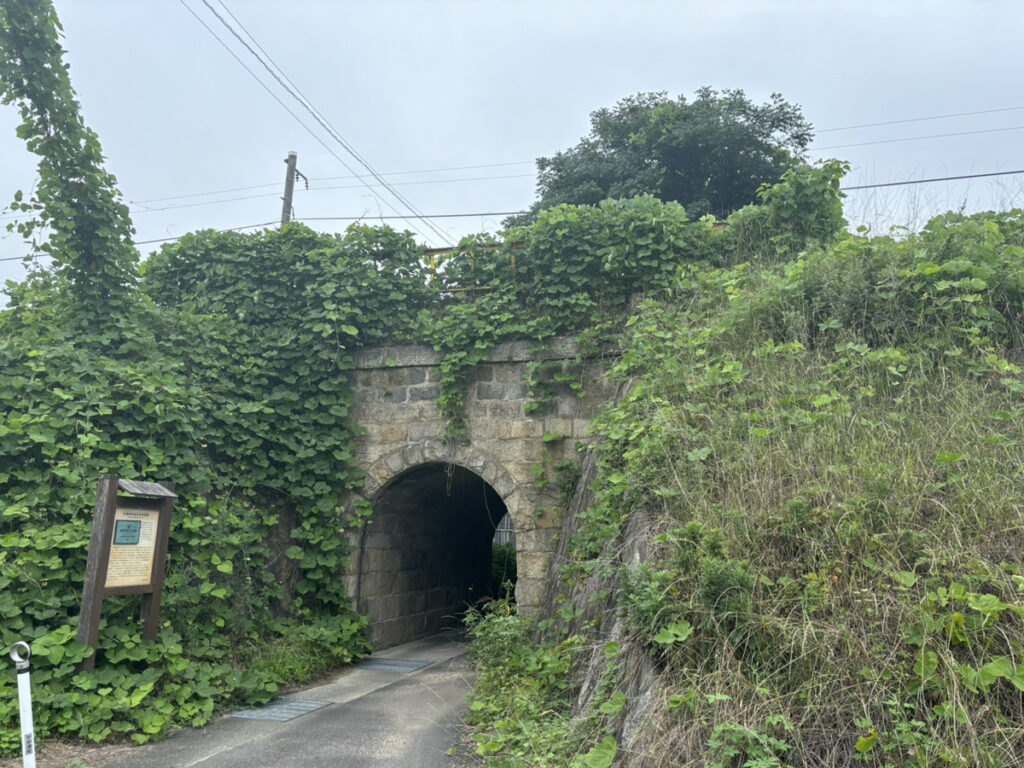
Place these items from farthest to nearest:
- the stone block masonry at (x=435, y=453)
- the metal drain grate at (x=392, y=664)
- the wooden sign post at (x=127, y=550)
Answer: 1. the stone block masonry at (x=435, y=453)
2. the metal drain grate at (x=392, y=664)
3. the wooden sign post at (x=127, y=550)

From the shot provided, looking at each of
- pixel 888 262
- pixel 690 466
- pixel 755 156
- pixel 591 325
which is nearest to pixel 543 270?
pixel 591 325

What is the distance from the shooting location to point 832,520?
3650 millimetres

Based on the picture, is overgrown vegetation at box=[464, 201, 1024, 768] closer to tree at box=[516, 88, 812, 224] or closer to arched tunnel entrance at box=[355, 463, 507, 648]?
arched tunnel entrance at box=[355, 463, 507, 648]

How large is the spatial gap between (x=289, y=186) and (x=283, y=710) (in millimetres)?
12595

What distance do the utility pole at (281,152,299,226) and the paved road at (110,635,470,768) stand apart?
1125cm

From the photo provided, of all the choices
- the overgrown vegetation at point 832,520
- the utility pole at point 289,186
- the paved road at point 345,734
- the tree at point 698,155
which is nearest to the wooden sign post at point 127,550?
the paved road at point 345,734

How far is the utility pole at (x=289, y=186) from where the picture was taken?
15945 millimetres

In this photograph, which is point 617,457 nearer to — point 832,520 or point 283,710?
point 832,520

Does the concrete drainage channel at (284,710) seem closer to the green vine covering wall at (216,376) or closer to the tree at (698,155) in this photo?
the green vine covering wall at (216,376)

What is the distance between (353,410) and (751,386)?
482cm

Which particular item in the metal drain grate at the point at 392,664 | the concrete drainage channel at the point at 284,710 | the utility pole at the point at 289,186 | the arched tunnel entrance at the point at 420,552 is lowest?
the metal drain grate at the point at 392,664

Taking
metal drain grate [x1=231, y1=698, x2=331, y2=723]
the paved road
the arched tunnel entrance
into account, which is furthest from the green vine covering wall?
the arched tunnel entrance

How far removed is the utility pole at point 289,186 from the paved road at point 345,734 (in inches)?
443

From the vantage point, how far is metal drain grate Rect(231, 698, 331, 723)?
5.58 meters
